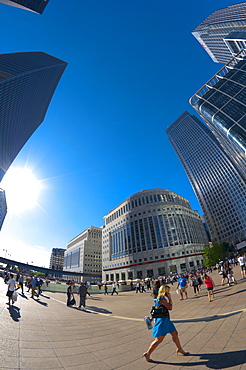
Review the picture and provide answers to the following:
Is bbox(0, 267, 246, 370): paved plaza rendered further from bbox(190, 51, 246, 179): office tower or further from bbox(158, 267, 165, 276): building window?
bbox(158, 267, 165, 276): building window

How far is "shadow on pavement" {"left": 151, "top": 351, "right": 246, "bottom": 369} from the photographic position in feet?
11.2

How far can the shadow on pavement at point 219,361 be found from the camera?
3.43 m

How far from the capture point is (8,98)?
58875 mm

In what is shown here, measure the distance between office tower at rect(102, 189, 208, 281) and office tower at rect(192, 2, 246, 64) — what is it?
9864cm

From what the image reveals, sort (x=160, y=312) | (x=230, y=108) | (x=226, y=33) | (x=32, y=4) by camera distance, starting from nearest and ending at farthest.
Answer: (x=160, y=312), (x=230, y=108), (x=32, y=4), (x=226, y=33)

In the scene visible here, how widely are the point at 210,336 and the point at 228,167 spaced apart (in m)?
149

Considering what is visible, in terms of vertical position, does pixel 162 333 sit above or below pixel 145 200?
below

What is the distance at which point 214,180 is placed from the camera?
5423 inches

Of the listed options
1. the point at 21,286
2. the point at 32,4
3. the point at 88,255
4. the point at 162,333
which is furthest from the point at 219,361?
the point at 32,4

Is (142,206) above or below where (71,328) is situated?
above

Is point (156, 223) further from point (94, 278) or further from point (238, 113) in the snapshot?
point (94, 278)

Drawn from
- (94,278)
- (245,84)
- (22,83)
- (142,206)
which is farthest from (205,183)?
(22,83)

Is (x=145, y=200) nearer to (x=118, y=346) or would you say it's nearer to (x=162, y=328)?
(x=118, y=346)

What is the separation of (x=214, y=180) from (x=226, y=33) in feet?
341
